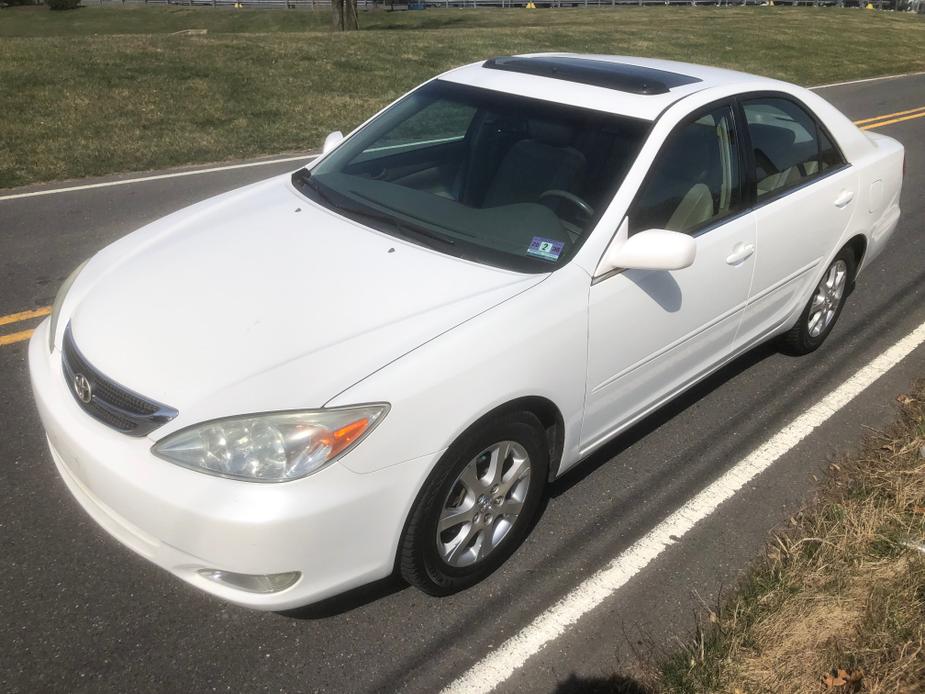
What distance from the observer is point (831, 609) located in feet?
9.66

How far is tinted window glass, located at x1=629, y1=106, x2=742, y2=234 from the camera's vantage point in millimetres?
3422

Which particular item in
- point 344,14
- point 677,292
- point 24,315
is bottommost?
point 24,315

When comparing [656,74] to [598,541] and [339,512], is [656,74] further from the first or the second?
[339,512]

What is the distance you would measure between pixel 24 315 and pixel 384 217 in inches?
112

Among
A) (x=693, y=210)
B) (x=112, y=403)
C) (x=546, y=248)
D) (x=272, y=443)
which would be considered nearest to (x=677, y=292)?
(x=693, y=210)

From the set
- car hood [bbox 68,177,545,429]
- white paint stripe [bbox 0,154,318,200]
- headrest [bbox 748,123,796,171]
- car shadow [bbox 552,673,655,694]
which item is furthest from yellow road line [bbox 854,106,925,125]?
car shadow [bbox 552,673,655,694]

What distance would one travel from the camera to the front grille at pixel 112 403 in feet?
8.50

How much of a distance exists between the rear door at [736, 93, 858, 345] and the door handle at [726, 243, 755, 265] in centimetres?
10

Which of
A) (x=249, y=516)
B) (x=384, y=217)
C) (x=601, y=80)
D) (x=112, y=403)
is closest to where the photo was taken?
(x=249, y=516)

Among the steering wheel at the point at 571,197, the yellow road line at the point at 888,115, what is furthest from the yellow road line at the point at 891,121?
the steering wheel at the point at 571,197

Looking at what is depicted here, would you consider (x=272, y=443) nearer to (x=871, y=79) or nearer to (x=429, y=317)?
(x=429, y=317)

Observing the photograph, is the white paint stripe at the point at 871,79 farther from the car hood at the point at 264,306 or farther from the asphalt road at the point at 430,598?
the car hood at the point at 264,306

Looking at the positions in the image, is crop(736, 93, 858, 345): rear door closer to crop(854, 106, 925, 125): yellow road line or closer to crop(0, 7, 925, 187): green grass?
crop(0, 7, 925, 187): green grass

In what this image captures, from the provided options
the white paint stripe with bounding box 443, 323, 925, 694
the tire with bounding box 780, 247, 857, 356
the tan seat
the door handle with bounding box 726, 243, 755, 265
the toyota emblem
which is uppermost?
the tan seat
